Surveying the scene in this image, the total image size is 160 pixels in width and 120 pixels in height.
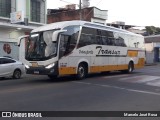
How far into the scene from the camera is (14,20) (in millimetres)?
28422

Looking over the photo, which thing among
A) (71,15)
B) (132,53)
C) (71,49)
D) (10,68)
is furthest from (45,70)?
(71,15)

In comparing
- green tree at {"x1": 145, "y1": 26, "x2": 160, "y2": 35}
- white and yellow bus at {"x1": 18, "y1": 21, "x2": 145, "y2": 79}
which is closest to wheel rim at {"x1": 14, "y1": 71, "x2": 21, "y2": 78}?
white and yellow bus at {"x1": 18, "y1": 21, "x2": 145, "y2": 79}

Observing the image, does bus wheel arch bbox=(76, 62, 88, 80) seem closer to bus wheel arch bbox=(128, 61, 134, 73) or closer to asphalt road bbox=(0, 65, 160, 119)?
asphalt road bbox=(0, 65, 160, 119)

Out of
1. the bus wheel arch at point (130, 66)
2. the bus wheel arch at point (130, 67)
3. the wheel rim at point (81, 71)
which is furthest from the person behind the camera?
the bus wheel arch at point (130, 66)

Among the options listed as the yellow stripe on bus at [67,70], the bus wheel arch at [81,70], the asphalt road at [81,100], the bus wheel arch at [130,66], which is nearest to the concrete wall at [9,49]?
the bus wheel arch at [130,66]

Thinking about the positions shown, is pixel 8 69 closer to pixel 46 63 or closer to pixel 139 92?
pixel 46 63

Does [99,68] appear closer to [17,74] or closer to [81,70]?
[81,70]

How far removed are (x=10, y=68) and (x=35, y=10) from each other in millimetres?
14142

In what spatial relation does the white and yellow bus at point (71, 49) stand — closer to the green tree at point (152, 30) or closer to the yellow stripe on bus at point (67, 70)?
the yellow stripe on bus at point (67, 70)

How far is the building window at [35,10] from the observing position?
32.3m

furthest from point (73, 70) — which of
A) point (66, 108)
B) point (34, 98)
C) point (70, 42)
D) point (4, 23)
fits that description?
point (4, 23)

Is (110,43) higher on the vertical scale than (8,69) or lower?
higher

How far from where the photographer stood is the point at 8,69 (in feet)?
64.5

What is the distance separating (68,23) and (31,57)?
2817mm
